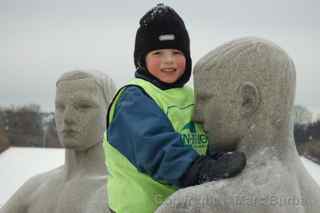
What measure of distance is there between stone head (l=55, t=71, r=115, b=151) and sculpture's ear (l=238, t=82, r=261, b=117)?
248 cm

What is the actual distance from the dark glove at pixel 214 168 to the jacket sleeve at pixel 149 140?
0.03m

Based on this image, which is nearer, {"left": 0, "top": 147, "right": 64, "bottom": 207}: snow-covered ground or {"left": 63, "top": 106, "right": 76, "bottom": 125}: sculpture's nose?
{"left": 63, "top": 106, "right": 76, "bottom": 125}: sculpture's nose

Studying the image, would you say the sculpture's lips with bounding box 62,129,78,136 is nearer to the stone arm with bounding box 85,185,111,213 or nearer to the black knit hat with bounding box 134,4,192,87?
the stone arm with bounding box 85,185,111,213

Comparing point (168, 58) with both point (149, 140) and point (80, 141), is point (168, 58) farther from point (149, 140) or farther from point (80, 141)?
point (80, 141)

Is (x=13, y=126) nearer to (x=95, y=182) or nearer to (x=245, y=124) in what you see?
(x=95, y=182)

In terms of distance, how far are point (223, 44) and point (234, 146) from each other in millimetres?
474

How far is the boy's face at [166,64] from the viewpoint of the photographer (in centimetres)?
371

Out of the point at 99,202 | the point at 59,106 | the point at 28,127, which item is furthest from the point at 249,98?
the point at 28,127

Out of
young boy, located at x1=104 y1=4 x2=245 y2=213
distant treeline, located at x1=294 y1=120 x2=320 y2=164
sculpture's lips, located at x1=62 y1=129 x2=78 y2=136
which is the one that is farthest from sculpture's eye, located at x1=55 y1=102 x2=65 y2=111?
distant treeline, located at x1=294 y1=120 x2=320 y2=164

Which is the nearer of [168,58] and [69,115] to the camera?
[168,58]

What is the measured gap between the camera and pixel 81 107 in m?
5.79

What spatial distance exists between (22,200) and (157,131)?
3.09 meters

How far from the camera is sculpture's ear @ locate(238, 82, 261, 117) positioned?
3.43 meters

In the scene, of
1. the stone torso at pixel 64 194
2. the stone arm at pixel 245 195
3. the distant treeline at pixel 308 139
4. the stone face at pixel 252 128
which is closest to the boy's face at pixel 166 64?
the stone face at pixel 252 128
